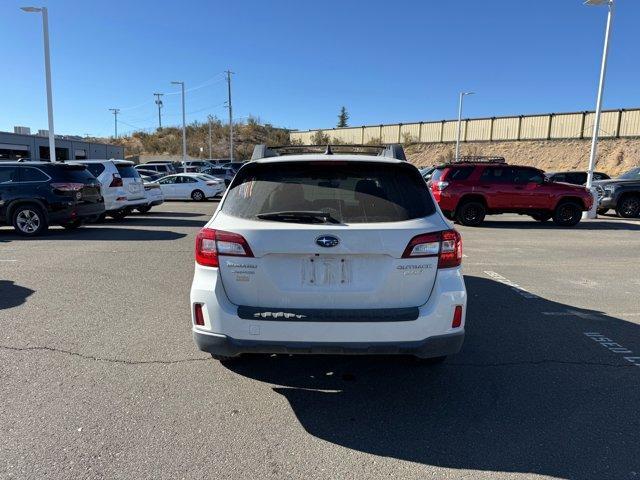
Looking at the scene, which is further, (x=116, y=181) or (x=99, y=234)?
(x=116, y=181)

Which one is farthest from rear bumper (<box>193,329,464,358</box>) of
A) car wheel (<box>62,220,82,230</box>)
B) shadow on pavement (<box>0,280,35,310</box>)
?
car wheel (<box>62,220,82,230</box>)

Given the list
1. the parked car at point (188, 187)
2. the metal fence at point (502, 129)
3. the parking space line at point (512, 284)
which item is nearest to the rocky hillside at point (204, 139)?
the metal fence at point (502, 129)

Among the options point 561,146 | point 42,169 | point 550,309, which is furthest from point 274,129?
point 550,309

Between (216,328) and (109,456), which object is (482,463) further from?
(109,456)

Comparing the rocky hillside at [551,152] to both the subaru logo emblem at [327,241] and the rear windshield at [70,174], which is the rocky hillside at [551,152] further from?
the subaru logo emblem at [327,241]

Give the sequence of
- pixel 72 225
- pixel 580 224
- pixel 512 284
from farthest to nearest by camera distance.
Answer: pixel 580 224 → pixel 72 225 → pixel 512 284

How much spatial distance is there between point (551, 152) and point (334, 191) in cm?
5639

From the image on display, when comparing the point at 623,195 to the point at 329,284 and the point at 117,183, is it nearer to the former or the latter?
the point at 117,183

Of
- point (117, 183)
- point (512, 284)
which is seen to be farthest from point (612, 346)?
point (117, 183)

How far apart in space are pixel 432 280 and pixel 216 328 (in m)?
1.50

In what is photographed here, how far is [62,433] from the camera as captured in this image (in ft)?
10.5

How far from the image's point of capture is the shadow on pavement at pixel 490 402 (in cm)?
304

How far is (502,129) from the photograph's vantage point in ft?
189

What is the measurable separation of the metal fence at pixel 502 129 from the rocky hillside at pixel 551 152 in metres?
0.80
